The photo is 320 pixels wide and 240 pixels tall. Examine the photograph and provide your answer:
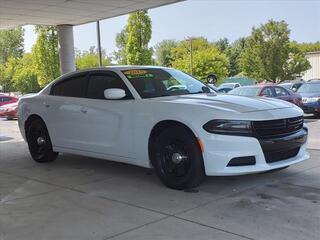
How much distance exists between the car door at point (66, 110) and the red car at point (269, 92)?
28.0 feet

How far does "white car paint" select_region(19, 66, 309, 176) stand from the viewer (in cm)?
541

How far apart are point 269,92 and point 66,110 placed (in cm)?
1004

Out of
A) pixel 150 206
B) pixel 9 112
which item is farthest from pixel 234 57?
pixel 150 206

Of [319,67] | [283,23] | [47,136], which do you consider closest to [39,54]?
[283,23]

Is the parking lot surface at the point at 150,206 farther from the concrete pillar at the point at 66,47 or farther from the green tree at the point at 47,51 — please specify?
the green tree at the point at 47,51

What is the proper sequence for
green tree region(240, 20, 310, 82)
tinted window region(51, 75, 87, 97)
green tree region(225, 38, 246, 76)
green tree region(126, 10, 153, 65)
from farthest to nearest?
green tree region(225, 38, 246, 76), green tree region(240, 20, 310, 82), green tree region(126, 10, 153, 65), tinted window region(51, 75, 87, 97)

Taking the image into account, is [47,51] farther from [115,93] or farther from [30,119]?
[115,93]

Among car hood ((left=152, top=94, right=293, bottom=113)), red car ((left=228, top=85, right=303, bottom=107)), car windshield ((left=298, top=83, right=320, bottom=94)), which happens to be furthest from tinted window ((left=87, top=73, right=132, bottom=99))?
car windshield ((left=298, top=83, right=320, bottom=94))

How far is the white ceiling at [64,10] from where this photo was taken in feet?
41.2

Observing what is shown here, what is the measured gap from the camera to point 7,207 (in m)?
5.45

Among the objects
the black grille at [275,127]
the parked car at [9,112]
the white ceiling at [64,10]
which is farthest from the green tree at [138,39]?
the black grille at [275,127]

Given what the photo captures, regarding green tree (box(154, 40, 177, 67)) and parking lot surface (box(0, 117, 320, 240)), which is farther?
green tree (box(154, 40, 177, 67))

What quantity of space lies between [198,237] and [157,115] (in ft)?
6.88

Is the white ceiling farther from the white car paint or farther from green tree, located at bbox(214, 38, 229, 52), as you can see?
green tree, located at bbox(214, 38, 229, 52)
